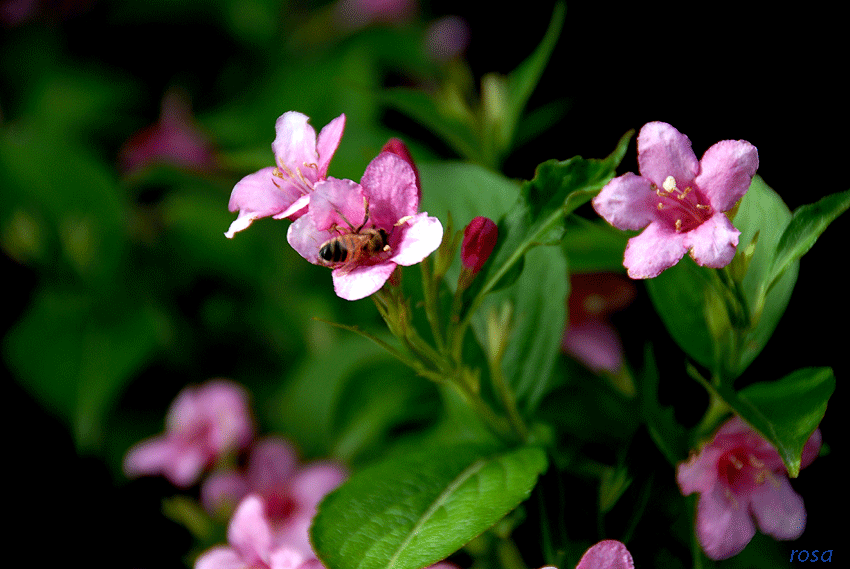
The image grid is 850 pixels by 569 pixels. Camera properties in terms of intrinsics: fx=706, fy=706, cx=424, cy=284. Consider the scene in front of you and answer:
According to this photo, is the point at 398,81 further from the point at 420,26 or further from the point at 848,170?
the point at 848,170

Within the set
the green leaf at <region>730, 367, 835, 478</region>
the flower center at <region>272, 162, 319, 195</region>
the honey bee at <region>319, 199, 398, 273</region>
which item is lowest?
the green leaf at <region>730, 367, 835, 478</region>

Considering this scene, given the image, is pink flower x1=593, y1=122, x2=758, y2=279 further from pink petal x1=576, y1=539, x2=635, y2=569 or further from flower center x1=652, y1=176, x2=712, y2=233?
pink petal x1=576, y1=539, x2=635, y2=569

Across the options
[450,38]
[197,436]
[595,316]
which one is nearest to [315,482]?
[197,436]

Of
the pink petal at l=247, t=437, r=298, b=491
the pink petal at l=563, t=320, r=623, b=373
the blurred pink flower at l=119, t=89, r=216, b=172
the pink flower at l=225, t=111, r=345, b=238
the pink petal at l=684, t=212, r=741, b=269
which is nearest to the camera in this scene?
the pink petal at l=684, t=212, r=741, b=269

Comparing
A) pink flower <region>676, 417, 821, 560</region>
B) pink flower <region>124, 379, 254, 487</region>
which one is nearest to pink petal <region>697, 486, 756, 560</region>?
pink flower <region>676, 417, 821, 560</region>

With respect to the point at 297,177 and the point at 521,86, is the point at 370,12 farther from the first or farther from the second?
the point at 297,177

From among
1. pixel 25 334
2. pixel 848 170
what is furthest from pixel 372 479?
pixel 25 334

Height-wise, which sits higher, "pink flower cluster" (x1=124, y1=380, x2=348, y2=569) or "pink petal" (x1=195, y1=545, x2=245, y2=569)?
"pink petal" (x1=195, y1=545, x2=245, y2=569)
